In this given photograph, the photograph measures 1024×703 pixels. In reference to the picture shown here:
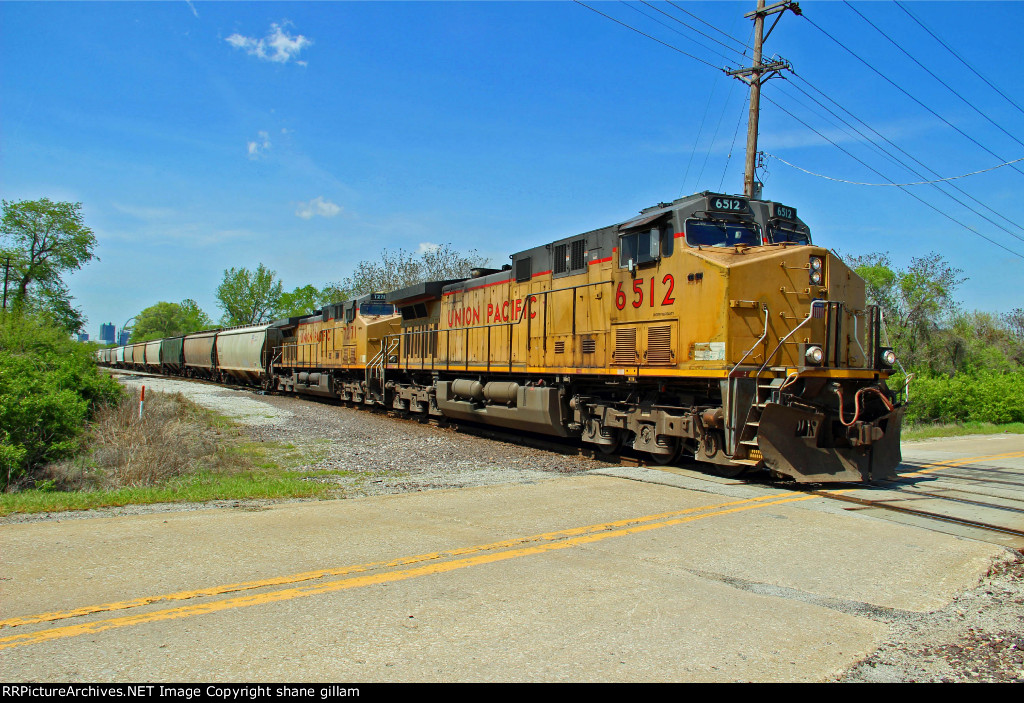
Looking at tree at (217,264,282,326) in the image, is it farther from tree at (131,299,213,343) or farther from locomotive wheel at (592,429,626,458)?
locomotive wheel at (592,429,626,458)

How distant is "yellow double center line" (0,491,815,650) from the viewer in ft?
11.2

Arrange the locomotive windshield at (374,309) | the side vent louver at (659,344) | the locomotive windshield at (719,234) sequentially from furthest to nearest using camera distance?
the locomotive windshield at (374,309)
the side vent louver at (659,344)
the locomotive windshield at (719,234)

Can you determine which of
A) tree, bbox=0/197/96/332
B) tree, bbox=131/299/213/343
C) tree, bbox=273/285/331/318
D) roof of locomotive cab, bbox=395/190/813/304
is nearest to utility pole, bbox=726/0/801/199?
roof of locomotive cab, bbox=395/190/813/304

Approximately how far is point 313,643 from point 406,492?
450 cm

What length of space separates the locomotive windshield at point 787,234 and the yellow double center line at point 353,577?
4569 mm

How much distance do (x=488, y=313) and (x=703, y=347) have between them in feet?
22.2

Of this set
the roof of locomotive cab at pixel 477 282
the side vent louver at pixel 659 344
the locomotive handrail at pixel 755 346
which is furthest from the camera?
the roof of locomotive cab at pixel 477 282

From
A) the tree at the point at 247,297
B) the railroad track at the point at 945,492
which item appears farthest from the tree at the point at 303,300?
the railroad track at the point at 945,492

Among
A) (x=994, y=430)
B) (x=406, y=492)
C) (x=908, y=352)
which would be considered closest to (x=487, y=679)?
(x=406, y=492)

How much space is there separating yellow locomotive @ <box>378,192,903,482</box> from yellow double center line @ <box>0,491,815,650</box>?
218 cm

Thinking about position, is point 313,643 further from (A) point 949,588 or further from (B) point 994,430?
(B) point 994,430

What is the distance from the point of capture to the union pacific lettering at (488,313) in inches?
530

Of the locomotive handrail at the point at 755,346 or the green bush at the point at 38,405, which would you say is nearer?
the locomotive handrail at the point at 755,346

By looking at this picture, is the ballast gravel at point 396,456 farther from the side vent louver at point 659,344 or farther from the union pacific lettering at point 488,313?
the union pacific lettering at point 488,313
